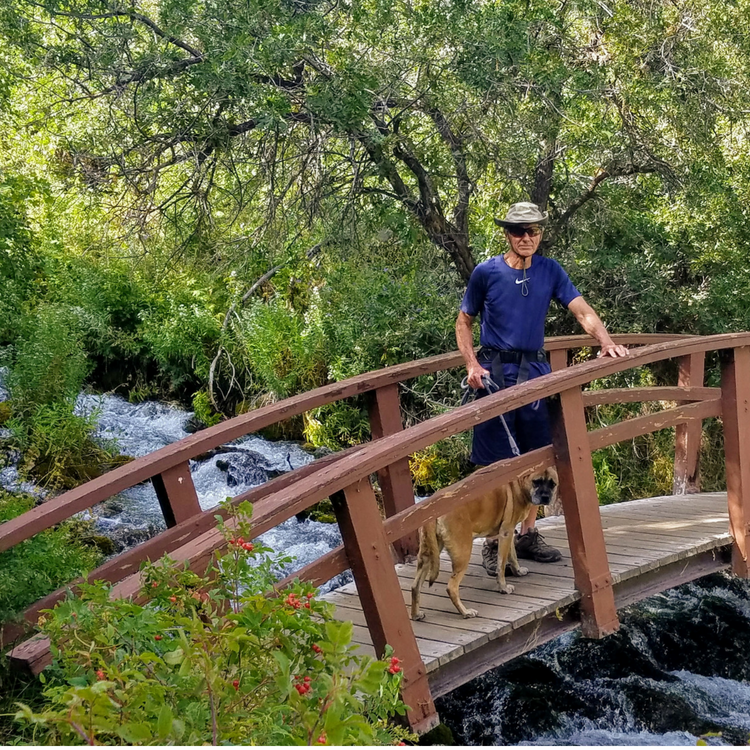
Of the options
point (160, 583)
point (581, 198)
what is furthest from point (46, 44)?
point (160, 583)

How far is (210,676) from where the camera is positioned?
79.0 inches

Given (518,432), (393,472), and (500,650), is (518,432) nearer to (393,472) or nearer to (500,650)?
(393,472)

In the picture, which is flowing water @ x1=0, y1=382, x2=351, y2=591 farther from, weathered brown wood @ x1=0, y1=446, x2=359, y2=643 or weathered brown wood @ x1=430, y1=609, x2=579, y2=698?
weathered brown wood @ x1=430, y1=609, x2=579, y2=698

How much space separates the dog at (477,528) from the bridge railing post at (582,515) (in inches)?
4.7

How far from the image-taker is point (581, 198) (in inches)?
349

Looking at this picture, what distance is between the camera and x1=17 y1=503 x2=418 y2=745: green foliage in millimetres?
1928

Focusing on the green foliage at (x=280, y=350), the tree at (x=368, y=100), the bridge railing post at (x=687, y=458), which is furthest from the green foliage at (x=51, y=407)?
the bridge railing post at (x=687, y=458)

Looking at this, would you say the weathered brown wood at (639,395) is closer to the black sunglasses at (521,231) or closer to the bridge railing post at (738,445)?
the bridge railing post at (738,445)

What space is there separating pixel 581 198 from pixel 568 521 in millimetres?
4801

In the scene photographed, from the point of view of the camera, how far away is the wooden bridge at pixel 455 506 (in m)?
3.91

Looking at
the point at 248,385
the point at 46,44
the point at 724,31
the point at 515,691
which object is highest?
the point at 46,44

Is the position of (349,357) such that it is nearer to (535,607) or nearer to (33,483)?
(33,483)

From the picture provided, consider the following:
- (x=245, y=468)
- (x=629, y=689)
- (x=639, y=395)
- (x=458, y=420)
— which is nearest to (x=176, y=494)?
(x=458, y=420)

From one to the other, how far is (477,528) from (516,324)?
1.09m
